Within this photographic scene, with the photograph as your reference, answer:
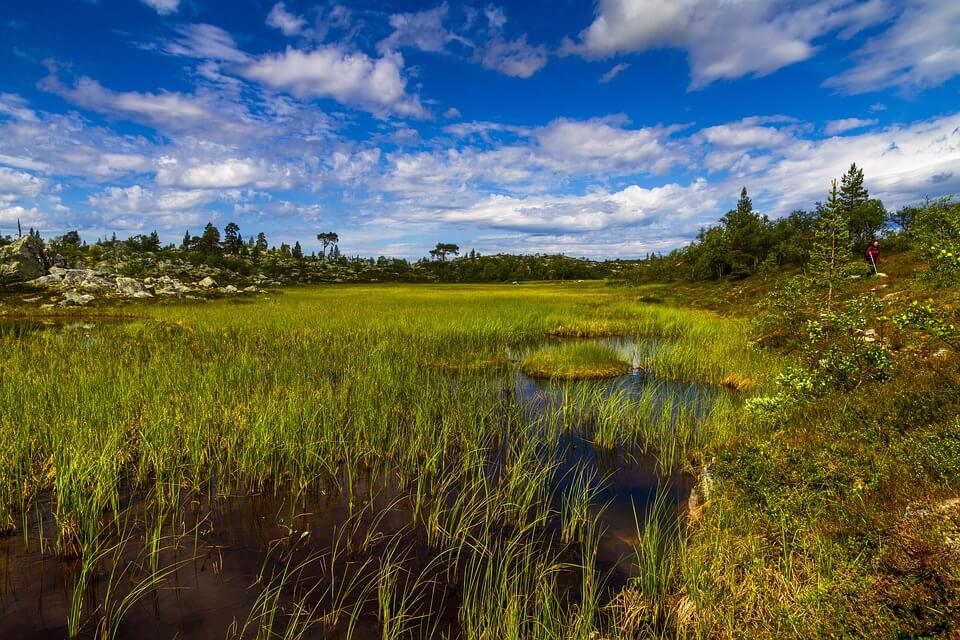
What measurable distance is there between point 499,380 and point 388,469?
736cm

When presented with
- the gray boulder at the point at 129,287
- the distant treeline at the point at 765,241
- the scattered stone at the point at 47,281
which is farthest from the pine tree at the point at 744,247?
the scattered stone at the point at 47,281

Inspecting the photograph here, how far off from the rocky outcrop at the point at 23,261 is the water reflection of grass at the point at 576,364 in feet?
170

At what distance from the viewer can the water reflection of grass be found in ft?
54.7

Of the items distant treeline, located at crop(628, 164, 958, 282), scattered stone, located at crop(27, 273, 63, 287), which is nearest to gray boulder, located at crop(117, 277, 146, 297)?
scattered stone, located at crop(27, 273, 63, 287)

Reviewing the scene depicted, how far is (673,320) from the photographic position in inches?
1091

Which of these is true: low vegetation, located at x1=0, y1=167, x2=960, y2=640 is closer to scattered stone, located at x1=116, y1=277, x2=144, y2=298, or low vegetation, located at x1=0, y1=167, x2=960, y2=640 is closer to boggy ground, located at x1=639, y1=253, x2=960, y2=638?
boggy ground, located at x1=639, y1=253, x2=960, y2=638

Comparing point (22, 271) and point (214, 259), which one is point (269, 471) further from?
point (214, 259)

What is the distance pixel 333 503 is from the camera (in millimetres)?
7465

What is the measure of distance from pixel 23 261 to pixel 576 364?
206 feet

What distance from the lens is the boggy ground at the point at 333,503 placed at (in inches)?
197

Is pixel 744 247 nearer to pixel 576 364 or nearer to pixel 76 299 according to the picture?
pixel 576 364

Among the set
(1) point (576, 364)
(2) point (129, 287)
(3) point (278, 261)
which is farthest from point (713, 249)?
(3) point (278, 261)

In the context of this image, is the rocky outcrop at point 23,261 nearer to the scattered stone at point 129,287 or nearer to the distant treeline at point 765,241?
the scattered stone at point 129,287

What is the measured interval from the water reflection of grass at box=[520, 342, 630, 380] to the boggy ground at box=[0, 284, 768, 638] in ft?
8.72
